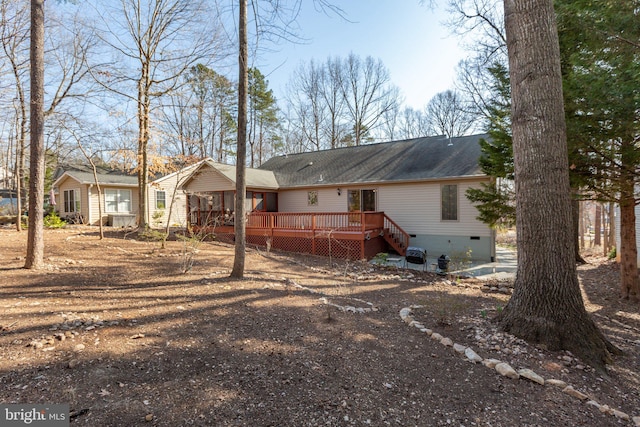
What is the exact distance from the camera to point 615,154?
5.89 m

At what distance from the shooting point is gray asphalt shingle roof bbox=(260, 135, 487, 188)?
12.3 meters

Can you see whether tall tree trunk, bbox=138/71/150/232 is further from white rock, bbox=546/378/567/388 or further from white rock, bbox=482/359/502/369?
white rock, bbox=546/378/567/388

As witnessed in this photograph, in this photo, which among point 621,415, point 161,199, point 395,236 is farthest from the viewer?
point 161,199

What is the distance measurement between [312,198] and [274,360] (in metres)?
12.0

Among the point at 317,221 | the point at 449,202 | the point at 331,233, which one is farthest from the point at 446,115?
the point at 331,233

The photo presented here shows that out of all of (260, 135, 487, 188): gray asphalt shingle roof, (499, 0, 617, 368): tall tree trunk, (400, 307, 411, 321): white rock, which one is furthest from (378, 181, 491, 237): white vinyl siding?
(499, 0, 617, 368): tall tree trunk

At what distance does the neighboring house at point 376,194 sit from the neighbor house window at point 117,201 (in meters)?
6.46

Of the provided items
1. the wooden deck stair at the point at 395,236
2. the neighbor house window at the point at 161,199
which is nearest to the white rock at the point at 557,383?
the wooden deck stair at the point at 395,236

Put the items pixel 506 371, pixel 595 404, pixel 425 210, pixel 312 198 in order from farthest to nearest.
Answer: pixel 312 198 → pixel 425 210 → pixel 506 371 → pixel 595 404

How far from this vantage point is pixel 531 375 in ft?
9.40

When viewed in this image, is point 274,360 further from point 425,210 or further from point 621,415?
point 425,210

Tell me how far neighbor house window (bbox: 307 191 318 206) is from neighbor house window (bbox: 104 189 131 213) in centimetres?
1293

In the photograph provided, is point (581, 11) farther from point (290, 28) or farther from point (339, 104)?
point (339, 104)

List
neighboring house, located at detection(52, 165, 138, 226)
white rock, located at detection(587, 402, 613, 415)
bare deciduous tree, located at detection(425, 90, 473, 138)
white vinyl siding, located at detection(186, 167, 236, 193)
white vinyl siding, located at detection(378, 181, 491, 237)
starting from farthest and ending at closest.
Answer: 1. bare deciduous tree, located at detection(425, 90, 473, 138)
2. neighboring house, located at detection(52, 165, 138, 226)
3. white vinyl siding, located at detection(186, 167, 236, 193)
4. white vinyl siding, located at detection(378, 181, 491, 237)
5. white rock, located at detection(587, 402, 613, 415)
